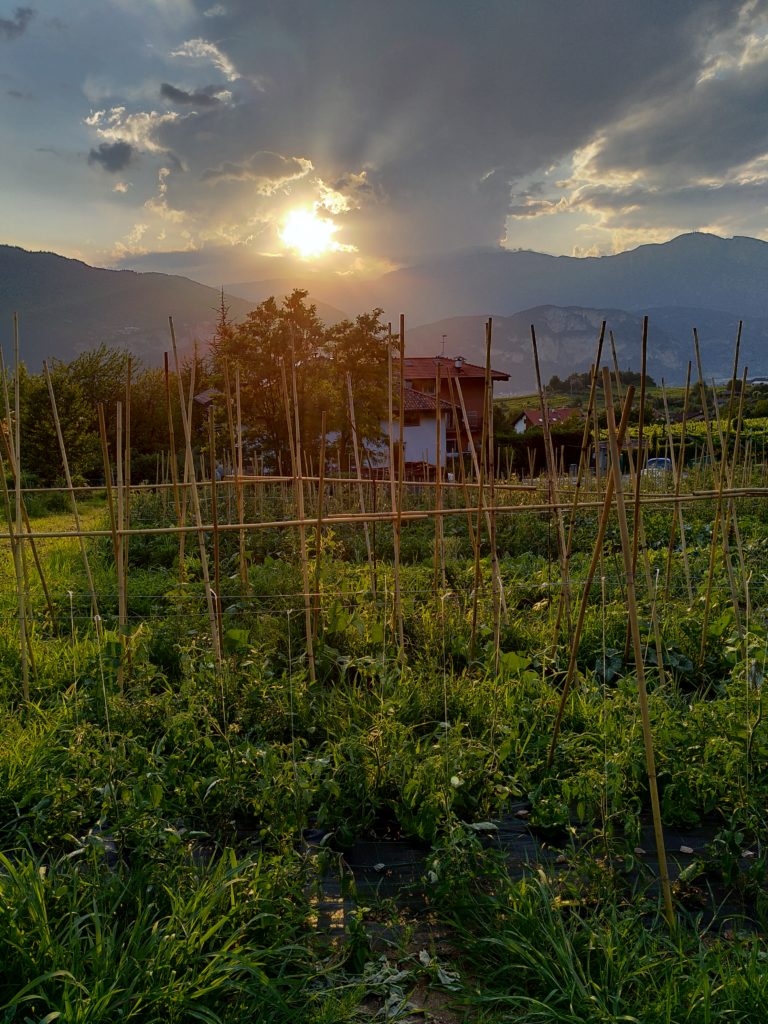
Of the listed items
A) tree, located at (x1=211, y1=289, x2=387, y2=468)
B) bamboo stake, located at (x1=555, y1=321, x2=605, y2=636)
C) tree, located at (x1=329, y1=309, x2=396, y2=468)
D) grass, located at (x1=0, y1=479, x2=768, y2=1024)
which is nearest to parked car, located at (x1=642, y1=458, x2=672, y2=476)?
bamboo stake, located at (x1=555, y1=321, x2=605, y2=636)

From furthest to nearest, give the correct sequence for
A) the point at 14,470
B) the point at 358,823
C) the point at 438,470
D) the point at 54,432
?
the point at 54,432
the point at 438,470
the point at 14,470
the point at 358,823

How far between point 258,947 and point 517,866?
932 mm

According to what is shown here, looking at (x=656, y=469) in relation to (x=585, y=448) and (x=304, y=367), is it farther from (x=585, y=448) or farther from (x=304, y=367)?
(x=585, y=448)

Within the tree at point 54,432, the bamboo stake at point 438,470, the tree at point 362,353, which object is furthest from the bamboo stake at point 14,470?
the tree at point 362,353

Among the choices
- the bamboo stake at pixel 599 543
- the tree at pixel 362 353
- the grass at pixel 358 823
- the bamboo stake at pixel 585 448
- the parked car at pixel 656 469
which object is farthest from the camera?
the tree at pixel 362 353

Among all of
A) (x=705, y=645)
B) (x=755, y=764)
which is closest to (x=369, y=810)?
(x=755, y=764)

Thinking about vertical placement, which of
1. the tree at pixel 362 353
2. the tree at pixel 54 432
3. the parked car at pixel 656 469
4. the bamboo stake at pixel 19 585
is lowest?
the bamboo stake at pixel 19 585

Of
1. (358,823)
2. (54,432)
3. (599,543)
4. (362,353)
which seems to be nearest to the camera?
(599,543)

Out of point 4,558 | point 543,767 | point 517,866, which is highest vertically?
point 4,558

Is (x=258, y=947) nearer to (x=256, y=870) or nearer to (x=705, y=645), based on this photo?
(x=256, y=870)

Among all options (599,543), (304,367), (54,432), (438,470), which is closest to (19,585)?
(438,470)

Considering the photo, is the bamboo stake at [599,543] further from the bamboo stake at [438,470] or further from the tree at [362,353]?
the tree at [362,353]

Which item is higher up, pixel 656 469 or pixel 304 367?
pixel 304 367

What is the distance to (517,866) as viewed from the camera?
8.09 ft
